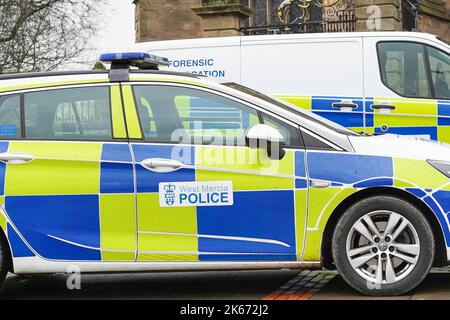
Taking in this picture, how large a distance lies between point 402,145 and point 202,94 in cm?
142

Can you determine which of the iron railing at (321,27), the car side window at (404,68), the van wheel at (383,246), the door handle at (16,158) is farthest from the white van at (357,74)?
the iron railing at (321,27)

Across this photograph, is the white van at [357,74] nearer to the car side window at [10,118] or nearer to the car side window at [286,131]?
the car side window at [286,131]

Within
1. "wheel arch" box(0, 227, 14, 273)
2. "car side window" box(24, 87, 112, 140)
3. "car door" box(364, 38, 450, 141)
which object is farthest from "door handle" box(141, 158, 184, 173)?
"car door" box(364, 38, 450, 141)

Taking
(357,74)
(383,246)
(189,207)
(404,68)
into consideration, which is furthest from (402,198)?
(404,68)

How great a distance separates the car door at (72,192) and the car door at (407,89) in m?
4.21

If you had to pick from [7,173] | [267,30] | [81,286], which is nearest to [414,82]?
[81,286]

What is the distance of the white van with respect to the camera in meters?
10.1

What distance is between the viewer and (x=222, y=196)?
20.9 feet

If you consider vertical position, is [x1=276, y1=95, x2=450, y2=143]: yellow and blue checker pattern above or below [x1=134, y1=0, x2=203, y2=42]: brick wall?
below

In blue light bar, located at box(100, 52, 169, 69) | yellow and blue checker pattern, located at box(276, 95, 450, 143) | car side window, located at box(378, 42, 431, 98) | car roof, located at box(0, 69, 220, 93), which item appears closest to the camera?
car roof, located at box(0, 69, 220, 93)

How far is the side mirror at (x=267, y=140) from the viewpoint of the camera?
6.39 metres

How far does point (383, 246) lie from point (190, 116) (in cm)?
160

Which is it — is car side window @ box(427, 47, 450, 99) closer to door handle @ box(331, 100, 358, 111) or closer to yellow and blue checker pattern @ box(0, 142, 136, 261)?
door handle @ box(331, 100, 358, 111)

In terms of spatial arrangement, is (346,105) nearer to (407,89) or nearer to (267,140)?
(407,89)
